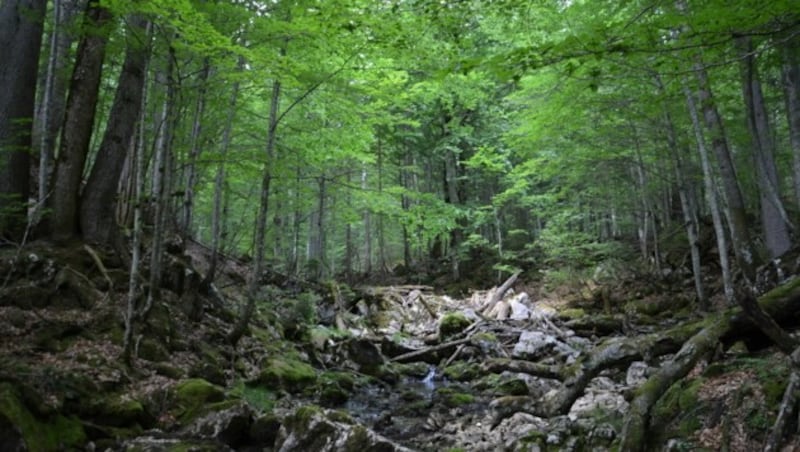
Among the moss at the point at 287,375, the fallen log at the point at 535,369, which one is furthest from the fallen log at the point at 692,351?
the moss at the point at 287,375

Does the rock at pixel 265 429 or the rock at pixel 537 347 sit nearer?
the rock at pixel 265 429

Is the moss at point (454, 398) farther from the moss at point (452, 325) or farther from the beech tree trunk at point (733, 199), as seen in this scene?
the beech tree trunk at point (733, 199)

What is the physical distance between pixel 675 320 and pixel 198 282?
1139 cm

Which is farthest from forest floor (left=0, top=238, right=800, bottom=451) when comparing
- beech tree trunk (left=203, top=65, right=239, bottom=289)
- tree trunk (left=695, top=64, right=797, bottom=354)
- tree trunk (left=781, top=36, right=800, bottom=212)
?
tree trunk (left=781, top=36, right=800, bottom=212)

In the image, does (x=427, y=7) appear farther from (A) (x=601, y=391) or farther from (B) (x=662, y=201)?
(B) (x=662, y=201)

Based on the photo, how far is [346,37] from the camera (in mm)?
7973

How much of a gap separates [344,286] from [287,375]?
746cm

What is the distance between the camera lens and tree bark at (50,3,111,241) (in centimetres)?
838

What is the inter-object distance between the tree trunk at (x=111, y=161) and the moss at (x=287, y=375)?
3909 millimetres

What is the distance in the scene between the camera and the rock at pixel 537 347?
1108cm

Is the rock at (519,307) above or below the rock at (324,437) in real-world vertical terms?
above

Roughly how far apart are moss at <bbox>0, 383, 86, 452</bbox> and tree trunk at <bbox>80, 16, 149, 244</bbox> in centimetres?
462

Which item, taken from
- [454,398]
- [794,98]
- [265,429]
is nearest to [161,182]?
[265,429]

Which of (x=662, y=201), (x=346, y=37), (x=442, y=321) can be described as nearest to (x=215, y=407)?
(x=346, y=37)
